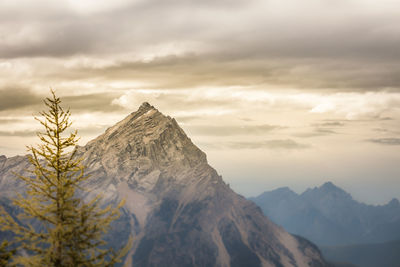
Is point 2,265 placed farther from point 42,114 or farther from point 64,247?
point 42,114

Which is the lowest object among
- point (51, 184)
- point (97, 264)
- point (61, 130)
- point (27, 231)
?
point (97, 264)

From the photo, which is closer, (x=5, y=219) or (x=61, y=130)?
(x=5, y=219)

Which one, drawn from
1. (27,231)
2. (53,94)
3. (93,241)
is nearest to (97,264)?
(93,241)

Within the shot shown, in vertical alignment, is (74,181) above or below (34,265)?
above

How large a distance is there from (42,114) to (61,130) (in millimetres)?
2529

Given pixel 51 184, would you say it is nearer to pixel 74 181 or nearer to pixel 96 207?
pixel 74 181

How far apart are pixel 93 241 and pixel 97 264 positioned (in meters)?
3.36

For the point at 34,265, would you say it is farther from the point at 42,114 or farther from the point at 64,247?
the point at 42,114

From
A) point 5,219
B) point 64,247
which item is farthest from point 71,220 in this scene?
point 5,219

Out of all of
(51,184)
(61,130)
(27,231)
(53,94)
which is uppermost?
(53,94)

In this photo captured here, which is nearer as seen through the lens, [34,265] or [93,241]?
[34,265]

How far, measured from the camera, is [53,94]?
48.9 m

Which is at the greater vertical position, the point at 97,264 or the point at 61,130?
the point at 61,130

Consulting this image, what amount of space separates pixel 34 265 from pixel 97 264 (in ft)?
19.8
